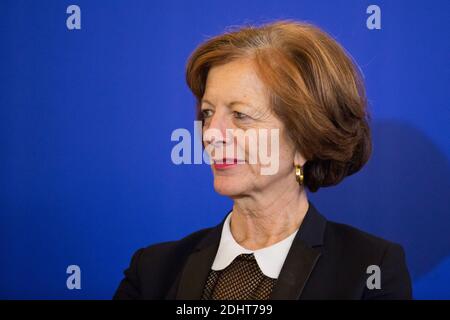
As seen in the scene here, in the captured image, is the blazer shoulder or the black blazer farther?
the blazer shoulder

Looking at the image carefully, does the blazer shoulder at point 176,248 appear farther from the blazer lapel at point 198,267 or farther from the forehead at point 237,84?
the forehead at point 237,84

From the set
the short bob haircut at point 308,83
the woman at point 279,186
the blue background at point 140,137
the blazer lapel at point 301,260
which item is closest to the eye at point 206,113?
the woman at point 279,186

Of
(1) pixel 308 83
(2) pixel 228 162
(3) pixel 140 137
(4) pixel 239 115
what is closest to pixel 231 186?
(2) pixel 228 162

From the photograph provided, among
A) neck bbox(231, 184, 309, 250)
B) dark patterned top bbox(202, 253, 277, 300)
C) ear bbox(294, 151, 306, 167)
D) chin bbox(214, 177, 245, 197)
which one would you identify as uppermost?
ear bbox(294, 151, 306, 167)

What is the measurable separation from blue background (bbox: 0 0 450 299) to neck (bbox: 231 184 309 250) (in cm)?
50

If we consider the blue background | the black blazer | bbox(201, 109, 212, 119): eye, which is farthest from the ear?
the blue background

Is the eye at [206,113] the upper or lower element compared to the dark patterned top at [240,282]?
upper

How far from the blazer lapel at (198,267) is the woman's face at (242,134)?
14 centimetres

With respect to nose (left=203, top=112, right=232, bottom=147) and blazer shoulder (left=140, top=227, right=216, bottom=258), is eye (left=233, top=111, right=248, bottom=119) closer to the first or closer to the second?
nose (left=203, top=112, right=232, bottom=147)

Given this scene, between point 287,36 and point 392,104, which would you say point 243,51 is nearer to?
point 287,36

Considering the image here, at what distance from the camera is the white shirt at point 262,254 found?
136 cm

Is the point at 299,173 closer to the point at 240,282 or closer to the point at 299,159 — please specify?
the point at 299,159

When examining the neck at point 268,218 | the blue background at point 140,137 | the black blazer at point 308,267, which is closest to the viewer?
the black blazer at point 308,267

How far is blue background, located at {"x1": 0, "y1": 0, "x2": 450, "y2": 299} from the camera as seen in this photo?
6.08 ft
